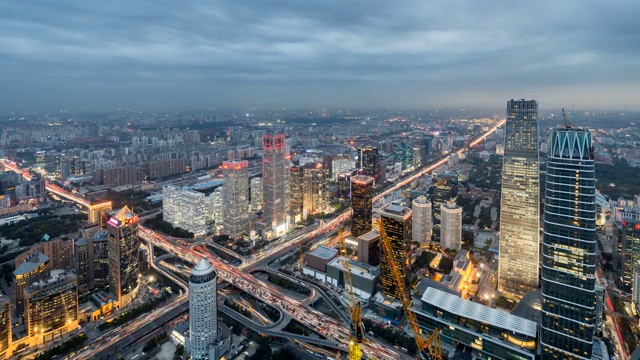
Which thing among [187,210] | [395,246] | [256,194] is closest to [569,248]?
[395,246]

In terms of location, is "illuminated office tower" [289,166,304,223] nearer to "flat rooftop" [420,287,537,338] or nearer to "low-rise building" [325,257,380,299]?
"low-rise building" [325,257,380,299]

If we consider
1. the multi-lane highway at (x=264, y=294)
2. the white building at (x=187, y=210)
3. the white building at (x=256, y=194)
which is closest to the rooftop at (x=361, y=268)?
the multi-lane highway at (x=264, y=294)

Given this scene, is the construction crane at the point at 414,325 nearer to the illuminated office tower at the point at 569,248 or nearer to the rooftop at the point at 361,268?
the rooftop at the point at 361,268

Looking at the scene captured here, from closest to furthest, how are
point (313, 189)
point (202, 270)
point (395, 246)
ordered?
point (202, 270) < point (395, 246) < point (313, 189)

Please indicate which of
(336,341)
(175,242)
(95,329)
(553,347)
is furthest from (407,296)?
(175,242)

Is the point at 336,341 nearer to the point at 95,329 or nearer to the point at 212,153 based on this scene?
the point at 95,329

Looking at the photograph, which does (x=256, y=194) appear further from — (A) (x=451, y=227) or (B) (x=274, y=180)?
(A) (x=451, y=227)

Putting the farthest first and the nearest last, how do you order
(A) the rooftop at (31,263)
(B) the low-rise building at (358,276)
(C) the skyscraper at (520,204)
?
1. (B) the low-rise building at (358,276)
2. (C) the skyscraper at (520,204)
3. (A) the rooftop at (31,263)
